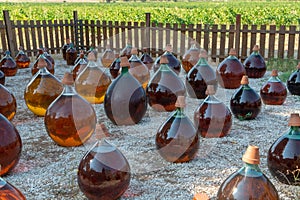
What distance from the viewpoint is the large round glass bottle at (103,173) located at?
10.5 feet

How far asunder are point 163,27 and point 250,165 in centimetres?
925

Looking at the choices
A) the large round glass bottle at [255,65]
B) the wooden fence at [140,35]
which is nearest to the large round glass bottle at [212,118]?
the large round glass bottle at [255,65]

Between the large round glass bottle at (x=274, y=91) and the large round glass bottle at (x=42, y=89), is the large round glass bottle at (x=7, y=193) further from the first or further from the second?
the large round glass bottle at (x=274, y=91)

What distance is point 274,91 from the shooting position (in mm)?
6273

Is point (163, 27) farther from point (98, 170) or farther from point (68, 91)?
point (98, 170)

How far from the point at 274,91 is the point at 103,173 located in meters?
4.10

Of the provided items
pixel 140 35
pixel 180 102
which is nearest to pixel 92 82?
pixel 180 102

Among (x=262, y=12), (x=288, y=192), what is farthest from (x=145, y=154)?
(x=262, y=12)

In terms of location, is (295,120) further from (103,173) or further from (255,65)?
(255,65)

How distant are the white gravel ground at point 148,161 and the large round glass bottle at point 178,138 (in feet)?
0.44

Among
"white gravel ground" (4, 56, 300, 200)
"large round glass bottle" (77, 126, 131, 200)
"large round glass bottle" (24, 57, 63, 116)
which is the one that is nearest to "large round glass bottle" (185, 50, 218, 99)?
"white gravel ground" (4, 56, 300, 200)

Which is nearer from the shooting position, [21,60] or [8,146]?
[8,146]

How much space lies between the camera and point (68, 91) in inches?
178

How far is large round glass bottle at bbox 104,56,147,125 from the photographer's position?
523 cm
